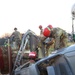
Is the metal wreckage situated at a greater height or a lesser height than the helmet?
lesser

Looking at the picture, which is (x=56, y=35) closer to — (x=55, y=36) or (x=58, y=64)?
(x=55, y=36)

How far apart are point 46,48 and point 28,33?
1.88m

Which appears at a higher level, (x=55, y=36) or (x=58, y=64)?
(x=55, y=36)

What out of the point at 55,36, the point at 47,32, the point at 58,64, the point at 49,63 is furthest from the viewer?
the point at 55,36

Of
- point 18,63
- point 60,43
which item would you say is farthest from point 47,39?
point 18,63

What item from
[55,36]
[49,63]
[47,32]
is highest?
[47,32]

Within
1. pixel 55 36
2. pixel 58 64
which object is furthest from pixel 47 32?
pixel 58 64

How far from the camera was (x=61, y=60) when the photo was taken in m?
4.57

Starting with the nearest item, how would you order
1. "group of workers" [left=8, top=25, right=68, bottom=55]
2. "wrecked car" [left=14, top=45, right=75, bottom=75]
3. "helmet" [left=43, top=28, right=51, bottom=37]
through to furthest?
"wrecked car" [left=14, top=45, right=75, bottom=75], "helmet" [left=43, top=28, right=51, bottom=37], "group of workers" [left=8, top=25, right=68, bottom=55]

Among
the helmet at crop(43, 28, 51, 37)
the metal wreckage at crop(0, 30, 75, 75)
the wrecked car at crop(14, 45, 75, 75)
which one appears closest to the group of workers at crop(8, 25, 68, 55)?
the helmet at crop(43, 28, 51, 37)

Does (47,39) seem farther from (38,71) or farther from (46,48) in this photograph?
A: (38,71)

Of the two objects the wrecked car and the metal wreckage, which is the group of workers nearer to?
the metal wreckage

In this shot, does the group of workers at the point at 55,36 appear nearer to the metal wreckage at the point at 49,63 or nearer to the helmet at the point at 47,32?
the helmet at the point at 47,32

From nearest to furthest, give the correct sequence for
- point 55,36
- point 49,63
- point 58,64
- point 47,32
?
point 58,64 < point 49,63 < point 47,32 < point 55,36
